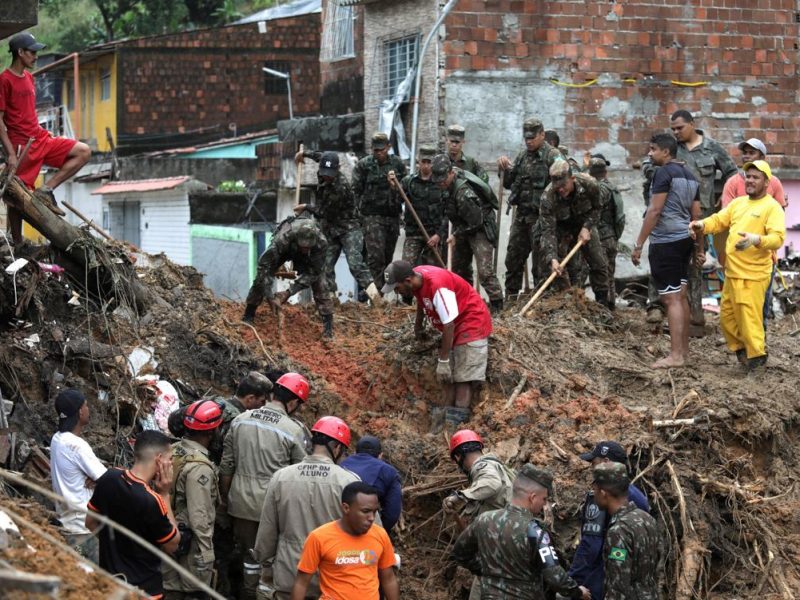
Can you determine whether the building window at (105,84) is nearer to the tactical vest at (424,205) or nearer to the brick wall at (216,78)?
the brick wall at (216,78)

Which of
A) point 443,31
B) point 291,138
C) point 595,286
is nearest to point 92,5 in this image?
point 291,138

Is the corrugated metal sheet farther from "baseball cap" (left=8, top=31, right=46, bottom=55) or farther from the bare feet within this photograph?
the bare feet

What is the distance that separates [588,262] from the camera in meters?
12.8

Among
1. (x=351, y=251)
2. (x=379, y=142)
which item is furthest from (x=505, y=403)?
(x=379, y=142)

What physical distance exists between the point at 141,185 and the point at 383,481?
19798 mm

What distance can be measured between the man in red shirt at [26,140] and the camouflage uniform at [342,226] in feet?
12.1

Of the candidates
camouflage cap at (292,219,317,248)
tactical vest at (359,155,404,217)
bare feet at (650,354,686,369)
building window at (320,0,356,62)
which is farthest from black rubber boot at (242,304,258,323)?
building window at (320,0,356,62)

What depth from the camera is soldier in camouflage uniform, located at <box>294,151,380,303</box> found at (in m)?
13.5

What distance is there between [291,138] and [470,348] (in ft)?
38.6

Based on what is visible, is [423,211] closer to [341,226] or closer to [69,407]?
[341,226]

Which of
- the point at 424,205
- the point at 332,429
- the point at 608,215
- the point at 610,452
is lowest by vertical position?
the point at 610,452

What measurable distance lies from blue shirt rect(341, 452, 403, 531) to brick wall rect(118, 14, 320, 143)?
87.4ft

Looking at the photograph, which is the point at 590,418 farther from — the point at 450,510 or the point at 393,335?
the point at 393,335

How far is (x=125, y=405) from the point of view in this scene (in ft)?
31.3
